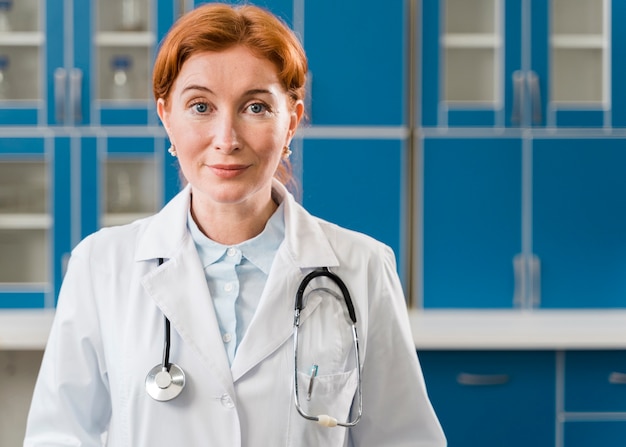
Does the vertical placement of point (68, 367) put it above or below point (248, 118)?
below

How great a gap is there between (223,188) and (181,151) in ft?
0.26

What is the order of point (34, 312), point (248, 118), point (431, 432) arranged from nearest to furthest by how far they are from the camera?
point (248, 118) → point (431, 432) → point (34, 312)

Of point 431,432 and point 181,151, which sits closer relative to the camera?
point 181,151

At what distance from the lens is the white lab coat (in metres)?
1.15

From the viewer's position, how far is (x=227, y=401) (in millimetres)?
1136

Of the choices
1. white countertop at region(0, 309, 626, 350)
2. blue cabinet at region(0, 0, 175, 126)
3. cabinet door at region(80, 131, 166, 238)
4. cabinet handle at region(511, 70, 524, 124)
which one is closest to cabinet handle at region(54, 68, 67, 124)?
blue cabinet at region(0, 0, 175, 126)

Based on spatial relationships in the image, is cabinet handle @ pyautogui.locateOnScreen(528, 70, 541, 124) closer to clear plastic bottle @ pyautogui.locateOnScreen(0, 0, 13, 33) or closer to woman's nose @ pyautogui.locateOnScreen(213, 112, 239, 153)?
clear plastic bottle @ pyautogui.locateOnScreen(0, 0, 13, 33)

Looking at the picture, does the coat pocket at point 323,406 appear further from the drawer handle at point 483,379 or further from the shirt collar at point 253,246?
the drawer handle at point 483,379

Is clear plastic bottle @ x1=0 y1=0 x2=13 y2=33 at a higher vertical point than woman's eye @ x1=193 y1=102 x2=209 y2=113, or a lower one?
higher

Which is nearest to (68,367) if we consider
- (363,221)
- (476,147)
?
(363,221)

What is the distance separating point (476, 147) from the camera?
293 cm

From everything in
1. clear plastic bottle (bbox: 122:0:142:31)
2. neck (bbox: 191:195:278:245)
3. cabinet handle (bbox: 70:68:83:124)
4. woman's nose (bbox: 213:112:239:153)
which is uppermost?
clear plastic bottle (bbox: 122:0:142:31)

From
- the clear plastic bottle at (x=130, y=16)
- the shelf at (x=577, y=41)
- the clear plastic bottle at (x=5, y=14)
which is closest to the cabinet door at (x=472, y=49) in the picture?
the shelf at (x=577, y=41)

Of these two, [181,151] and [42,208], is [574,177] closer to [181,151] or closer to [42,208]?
[42,208]
